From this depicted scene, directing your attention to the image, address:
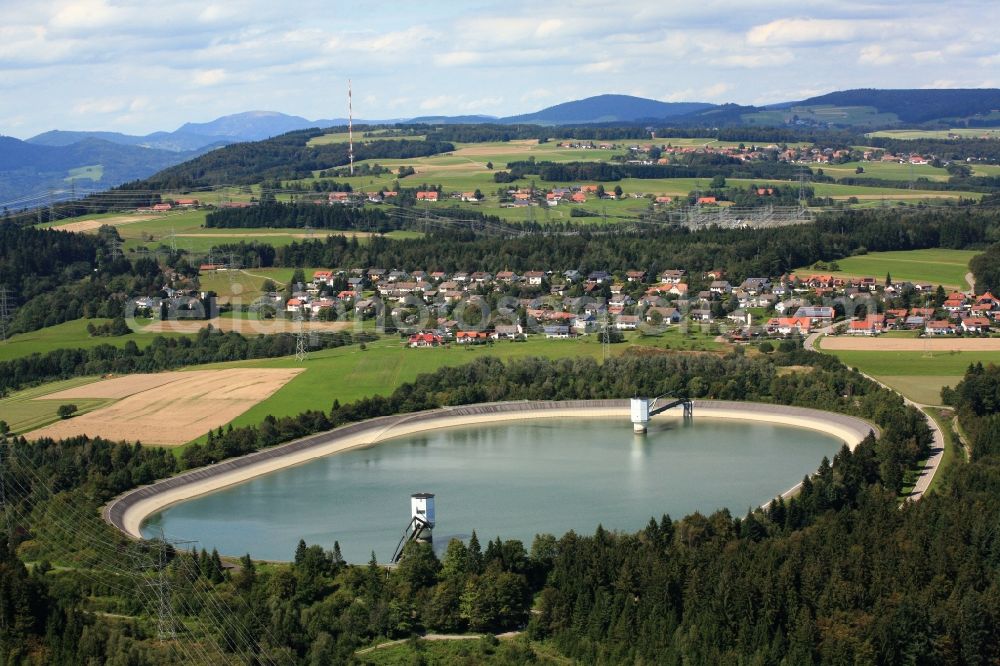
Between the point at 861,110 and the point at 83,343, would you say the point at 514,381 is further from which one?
the point at 861,110

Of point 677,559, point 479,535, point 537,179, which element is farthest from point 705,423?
point 537,179

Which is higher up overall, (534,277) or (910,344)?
(534,277)

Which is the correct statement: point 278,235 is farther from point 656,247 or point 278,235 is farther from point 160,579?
point 160,579

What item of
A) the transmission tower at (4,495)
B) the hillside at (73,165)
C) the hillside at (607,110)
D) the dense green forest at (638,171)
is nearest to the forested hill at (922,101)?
the hillside at (607,110)

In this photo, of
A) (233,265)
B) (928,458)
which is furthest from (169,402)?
(233,265)

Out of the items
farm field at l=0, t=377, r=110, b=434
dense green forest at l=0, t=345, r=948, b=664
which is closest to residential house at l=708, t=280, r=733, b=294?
farm field at l=0, t=377, r=110, b=434
